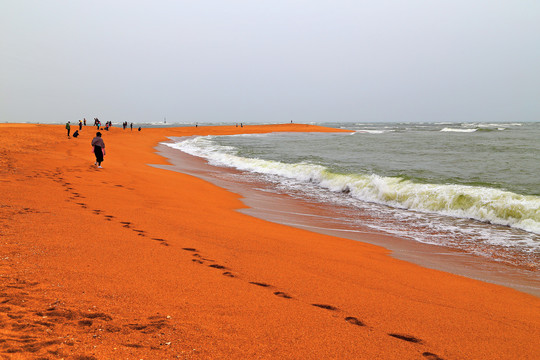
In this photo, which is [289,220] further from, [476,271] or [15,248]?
[15,248]

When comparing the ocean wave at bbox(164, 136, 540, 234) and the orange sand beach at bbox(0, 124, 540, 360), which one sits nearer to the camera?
the orange sand beach at bbox(0, 124, 540, 360)

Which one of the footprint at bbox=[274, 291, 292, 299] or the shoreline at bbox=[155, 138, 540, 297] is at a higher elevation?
the footprint at bbox=[274, 291, 292, 299]

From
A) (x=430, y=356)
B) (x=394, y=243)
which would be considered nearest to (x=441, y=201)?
(x=394, y=243)

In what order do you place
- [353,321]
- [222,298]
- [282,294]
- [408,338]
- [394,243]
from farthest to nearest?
[394,243]
[282,294]
[222,298]
[353,321]
[408,338]

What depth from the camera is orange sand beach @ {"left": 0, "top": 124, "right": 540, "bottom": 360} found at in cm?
280

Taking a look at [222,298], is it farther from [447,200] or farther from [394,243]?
[447,200]

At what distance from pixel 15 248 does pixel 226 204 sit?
6.19 m

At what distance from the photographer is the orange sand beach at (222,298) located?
2797 mm

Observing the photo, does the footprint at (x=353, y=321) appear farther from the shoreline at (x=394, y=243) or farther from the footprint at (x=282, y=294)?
the shoreline at (x=394, y=243)

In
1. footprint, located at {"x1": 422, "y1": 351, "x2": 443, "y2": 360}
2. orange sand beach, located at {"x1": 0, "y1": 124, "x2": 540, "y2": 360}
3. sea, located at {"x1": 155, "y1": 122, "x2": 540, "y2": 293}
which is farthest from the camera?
sea, located at {"x1": 155, "y1": 122, "x2": 540, "y2": 293}

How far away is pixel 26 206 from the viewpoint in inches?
258

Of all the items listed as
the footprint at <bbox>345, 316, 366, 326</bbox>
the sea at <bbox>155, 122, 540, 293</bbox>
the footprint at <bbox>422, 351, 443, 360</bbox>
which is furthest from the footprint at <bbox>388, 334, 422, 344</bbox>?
the sea at <bbox>155, 122, 540, 293</bbox>

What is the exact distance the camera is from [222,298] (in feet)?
12.0

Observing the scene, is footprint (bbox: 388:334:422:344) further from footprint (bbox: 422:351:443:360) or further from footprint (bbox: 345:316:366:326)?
footprint (bbox: 345:316:366:326)
